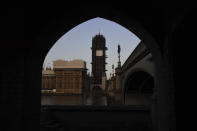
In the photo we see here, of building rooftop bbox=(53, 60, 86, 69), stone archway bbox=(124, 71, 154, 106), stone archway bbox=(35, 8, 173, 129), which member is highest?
building rooftop bbox=(53, 60, 86, 69)

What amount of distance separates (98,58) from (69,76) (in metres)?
52.9

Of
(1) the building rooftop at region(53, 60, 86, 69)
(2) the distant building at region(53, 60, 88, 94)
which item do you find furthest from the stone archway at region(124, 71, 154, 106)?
(1) the building rooftop at region(53, 60, 86, 69)

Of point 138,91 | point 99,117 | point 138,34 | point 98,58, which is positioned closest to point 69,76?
point 138,91

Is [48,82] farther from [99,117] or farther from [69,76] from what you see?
[99,117]

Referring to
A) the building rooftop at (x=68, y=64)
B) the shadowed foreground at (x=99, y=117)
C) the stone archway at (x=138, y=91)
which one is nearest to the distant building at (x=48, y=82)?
the building rooftop at (x=68, y=64)

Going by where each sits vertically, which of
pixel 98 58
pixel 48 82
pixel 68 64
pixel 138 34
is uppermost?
pixel 98 58

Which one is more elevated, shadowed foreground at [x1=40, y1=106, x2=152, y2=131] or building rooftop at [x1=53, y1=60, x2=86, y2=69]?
building rooftop at [x1=53, y1=60, x2=86, y2=69]

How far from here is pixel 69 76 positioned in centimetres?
7262

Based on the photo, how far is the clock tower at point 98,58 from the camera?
120 metres

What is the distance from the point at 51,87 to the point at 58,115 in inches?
2954

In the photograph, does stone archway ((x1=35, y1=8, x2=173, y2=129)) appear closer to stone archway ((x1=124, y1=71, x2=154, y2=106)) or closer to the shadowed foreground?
the shadowed foreground

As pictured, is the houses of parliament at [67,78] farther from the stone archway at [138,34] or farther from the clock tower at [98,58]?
the stone archway at [138,34]

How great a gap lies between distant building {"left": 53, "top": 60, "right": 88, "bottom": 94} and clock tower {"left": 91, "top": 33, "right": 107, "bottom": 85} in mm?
44982

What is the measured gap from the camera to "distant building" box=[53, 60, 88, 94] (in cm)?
7094
